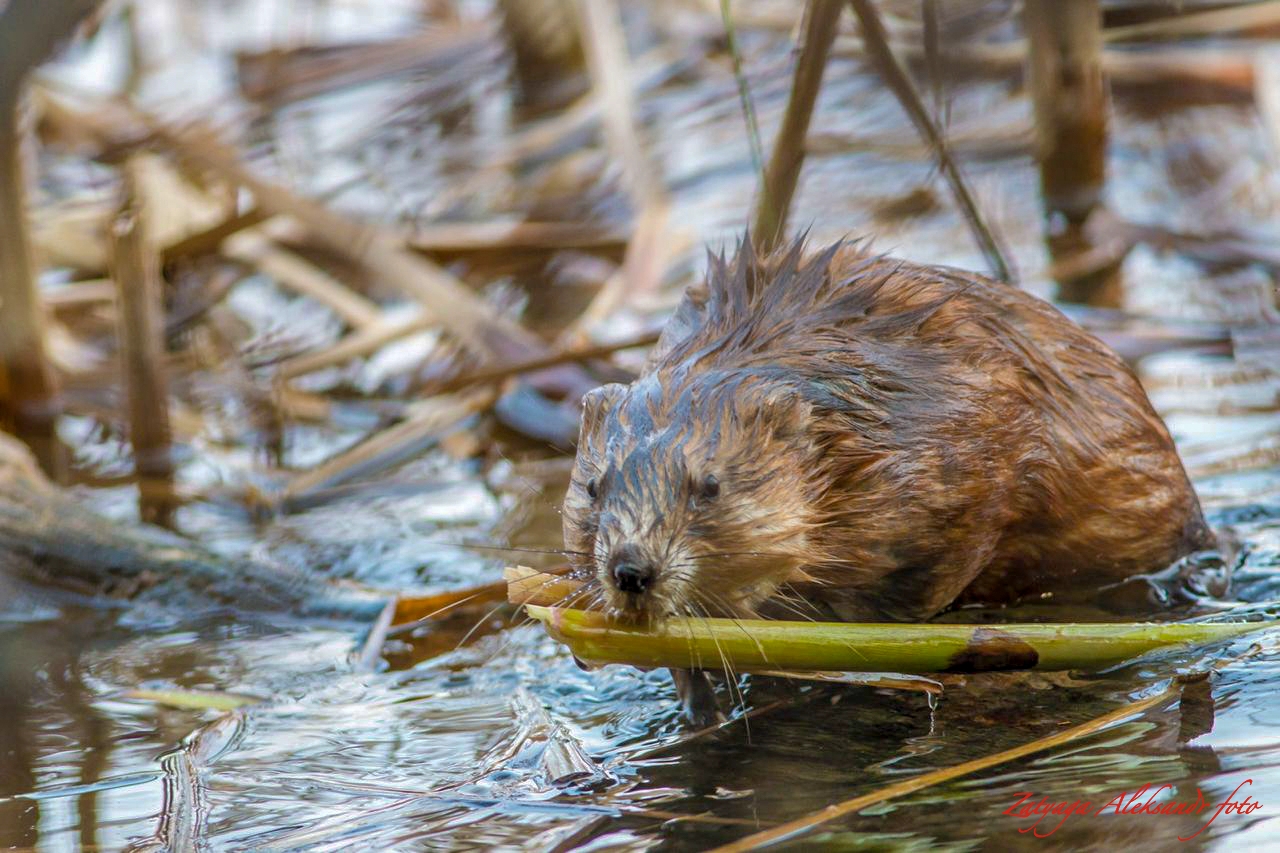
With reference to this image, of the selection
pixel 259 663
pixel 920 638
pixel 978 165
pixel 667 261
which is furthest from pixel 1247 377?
pixel 259 663

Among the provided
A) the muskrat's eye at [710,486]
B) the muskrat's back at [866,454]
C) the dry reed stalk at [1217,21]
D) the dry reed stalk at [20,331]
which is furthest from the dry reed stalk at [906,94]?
the dry reed stalk at [1217,21]

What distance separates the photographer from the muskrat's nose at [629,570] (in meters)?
2.77

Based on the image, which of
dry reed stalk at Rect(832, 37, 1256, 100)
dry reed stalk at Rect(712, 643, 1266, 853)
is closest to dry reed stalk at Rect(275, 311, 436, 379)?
dry reed stalk at Rect(832, 37, 1256, 100)

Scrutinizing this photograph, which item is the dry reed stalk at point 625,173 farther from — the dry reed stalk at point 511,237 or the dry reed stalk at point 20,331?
the dry reed stalk at point 20,331

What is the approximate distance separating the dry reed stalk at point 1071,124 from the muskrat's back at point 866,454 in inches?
96.5

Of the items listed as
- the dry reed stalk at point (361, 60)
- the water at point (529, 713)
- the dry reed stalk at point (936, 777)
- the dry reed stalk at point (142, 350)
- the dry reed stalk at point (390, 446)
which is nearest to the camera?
the dry reed stalk at point (936, 777)

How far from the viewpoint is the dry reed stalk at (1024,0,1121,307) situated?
5.79 meters

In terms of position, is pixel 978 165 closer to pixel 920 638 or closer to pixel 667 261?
pixel 667 261

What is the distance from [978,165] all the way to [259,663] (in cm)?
362

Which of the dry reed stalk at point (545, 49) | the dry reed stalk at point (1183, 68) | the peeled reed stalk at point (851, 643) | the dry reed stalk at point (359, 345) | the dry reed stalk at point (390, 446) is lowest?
the peeled reed stalk at point (851, 643)

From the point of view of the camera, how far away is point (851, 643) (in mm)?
2855

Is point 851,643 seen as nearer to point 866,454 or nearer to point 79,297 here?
point 866,454

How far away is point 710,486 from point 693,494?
0.04 m

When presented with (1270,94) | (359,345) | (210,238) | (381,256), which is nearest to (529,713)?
(359,345)
